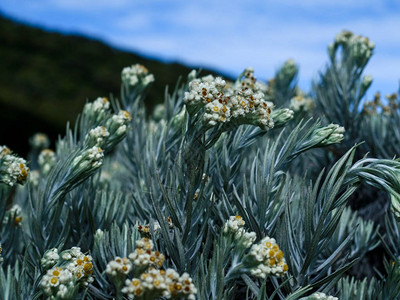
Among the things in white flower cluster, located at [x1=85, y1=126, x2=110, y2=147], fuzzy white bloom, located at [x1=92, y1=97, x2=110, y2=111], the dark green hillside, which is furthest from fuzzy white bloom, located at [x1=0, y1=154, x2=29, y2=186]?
the dark green hillside

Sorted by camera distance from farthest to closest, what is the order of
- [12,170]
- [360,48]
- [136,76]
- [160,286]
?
[360,48], [136,76], [12,170], [160,286]

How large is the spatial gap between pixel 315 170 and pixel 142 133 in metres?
1.02

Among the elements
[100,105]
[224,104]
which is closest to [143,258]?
[224,104]

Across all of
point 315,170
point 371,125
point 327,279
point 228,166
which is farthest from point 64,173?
point 371,125

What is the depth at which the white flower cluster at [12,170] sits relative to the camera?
1.67 metres

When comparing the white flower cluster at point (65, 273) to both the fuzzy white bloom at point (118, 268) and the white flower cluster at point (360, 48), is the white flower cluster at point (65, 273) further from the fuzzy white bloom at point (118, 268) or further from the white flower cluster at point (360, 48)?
the white flower cluster at point (360, 48)

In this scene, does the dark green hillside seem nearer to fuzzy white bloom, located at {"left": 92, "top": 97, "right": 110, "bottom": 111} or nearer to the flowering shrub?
fuzzy white bloom, located at {"left": 92, "top": 97, "right": 110, "bottom": 111}

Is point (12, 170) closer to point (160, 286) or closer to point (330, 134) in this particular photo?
point (160, 286)

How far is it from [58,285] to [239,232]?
0.46 metres

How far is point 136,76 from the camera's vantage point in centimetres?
248

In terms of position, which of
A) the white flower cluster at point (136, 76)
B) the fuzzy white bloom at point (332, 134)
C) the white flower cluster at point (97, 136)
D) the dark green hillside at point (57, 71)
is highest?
the dark green hillside at point (57, 71)

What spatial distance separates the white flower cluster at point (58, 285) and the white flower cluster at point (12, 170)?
0.59 meters

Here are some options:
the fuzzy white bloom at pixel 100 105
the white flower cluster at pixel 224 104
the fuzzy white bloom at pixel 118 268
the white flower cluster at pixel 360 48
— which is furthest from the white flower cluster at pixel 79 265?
the white flower cluster at pixel 360 48

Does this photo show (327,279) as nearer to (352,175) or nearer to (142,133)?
(352,175)
